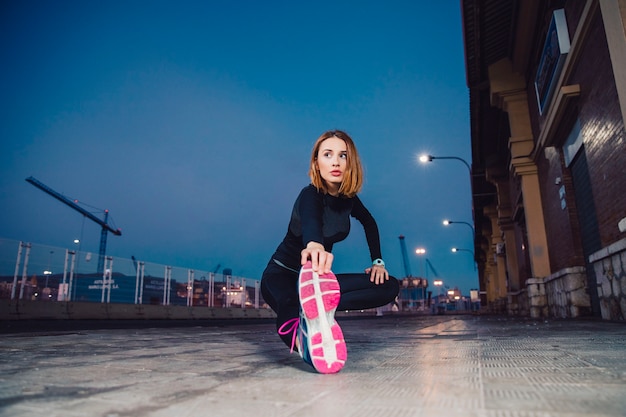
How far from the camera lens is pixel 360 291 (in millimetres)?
2367

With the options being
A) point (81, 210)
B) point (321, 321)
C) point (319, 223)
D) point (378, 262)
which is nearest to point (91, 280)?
point (378, 262)

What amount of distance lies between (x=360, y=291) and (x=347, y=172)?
0.71m

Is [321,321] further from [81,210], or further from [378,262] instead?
[81,210]

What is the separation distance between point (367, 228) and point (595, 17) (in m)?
5.53

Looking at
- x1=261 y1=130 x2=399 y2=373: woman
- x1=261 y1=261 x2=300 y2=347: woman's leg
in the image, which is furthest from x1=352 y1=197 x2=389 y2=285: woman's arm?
x1=261 y1=261 x2=300 y2=347: woman's leg

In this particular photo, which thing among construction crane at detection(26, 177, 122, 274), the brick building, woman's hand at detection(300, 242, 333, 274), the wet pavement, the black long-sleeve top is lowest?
the wet pavement

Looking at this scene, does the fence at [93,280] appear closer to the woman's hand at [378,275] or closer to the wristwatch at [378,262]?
the wristwatch at [378,262]

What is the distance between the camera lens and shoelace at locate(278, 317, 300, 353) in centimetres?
206

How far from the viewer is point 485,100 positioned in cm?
1330

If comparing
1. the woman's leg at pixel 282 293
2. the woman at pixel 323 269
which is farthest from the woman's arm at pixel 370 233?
the woman's leg at pixel 282 293

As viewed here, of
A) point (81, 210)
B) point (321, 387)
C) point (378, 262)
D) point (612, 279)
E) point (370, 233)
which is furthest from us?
point (81, 210)

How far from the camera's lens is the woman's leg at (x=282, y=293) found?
218cm

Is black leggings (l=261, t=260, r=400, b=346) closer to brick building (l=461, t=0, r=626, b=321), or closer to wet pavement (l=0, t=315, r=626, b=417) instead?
wet pavement (l=0, t=315, r=626, b=417)

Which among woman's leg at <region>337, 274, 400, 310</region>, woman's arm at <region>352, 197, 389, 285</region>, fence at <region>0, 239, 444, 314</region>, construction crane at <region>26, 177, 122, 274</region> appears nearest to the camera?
woman's leg at <region>337, 274, 400, 310</region>
